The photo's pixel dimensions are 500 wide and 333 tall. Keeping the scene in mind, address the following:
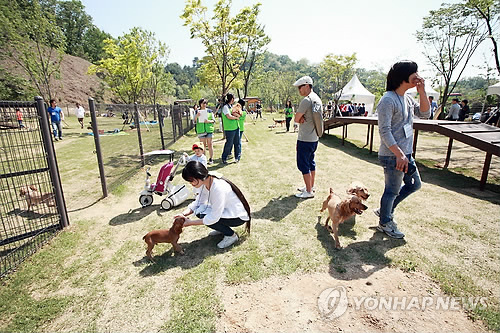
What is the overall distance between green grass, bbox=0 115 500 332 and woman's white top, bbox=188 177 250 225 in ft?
1.60

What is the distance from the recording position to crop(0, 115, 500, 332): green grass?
7.12 ft

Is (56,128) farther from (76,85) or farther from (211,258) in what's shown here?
(76,85)

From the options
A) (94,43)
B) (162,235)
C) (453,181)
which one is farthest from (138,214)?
(94,43)

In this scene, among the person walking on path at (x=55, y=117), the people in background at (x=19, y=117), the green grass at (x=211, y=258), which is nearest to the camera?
the green grass at (x=211, y=258)

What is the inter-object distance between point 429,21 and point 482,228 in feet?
77.2

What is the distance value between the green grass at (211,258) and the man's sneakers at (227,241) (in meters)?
0.10

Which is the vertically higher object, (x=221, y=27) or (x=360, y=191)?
(x=221, y=27)

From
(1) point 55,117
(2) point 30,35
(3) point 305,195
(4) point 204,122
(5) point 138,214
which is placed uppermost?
(2) point 30,35

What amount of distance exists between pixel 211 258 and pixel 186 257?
32cm

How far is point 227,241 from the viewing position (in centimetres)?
312

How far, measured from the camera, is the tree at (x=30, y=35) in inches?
606

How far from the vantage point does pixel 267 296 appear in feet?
7.51

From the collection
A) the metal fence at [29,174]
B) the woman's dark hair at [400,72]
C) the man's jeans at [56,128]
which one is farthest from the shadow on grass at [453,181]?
the man's jeans at [56,128]

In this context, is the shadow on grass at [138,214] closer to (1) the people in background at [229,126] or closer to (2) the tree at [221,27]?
(1) the people in background at [229,126]
